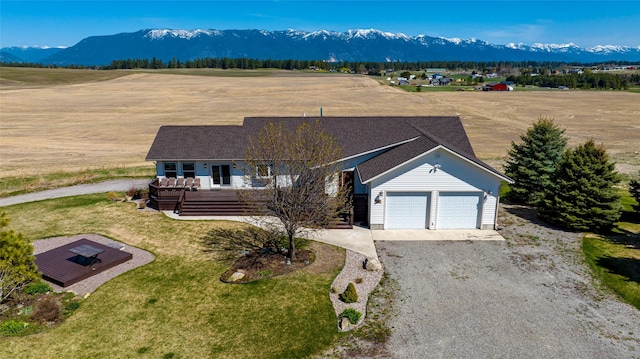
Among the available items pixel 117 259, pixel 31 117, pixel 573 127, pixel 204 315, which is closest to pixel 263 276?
pixel 204 315

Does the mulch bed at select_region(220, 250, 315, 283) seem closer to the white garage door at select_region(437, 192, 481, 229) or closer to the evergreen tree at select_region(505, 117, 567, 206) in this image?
the white garage door at select_region(437, 192, 481, 229)

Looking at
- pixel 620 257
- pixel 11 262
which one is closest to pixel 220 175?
pixel 11 262

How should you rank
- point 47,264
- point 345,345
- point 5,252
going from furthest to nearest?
point 47,264, point 5,252, point 345,345

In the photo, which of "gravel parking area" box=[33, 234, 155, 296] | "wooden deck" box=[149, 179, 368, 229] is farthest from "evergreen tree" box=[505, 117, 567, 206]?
"gravel parking area" box=[33, 234, 155, 296]

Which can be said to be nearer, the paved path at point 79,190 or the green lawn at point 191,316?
the green lawn at point 191,316

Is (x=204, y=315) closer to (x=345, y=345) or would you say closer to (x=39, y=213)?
(x=345, y=345)

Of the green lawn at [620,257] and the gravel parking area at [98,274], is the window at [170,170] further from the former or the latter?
the green lawn at [620,257]

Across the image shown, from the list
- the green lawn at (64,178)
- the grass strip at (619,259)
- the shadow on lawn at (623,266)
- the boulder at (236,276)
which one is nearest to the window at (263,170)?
the boulder at (236,276)
